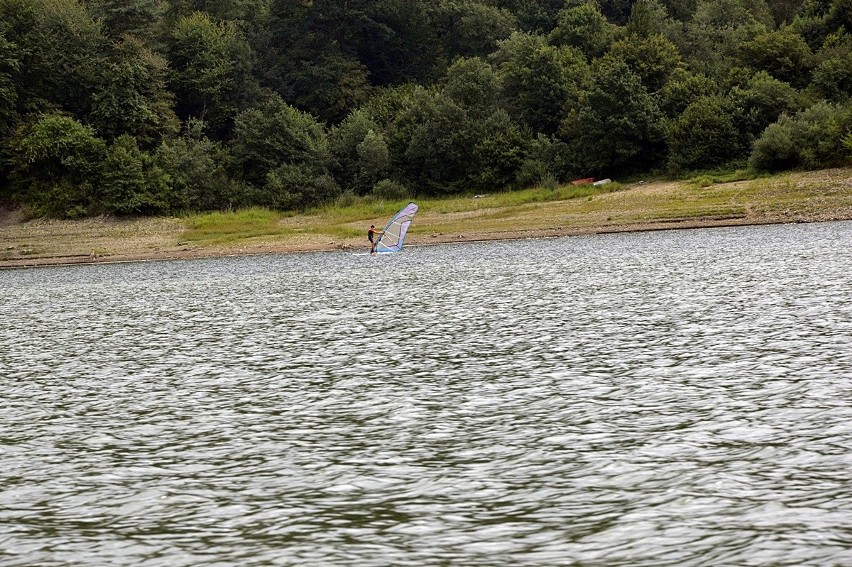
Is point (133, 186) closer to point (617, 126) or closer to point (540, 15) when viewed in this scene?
point (617, 126)

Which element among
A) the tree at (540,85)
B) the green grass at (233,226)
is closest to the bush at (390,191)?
the green grass at (233,226)

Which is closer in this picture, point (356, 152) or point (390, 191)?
point (390, 191)

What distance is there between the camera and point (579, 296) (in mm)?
30875

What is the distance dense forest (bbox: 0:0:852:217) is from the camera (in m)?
78.4

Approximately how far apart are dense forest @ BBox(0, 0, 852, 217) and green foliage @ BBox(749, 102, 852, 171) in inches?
5.6

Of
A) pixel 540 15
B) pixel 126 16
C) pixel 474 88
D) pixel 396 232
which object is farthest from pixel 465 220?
pixel 540 15

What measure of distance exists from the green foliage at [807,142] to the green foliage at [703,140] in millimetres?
3807

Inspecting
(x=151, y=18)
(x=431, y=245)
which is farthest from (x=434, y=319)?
(x=151, y=18)

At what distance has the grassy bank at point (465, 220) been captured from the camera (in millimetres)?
61125

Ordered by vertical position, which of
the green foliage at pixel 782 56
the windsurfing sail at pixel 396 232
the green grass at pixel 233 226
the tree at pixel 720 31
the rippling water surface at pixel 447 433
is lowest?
the rippling water surface at pixel 447 433

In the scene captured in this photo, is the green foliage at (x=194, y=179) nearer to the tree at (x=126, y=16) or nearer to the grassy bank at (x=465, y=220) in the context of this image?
the grassy bank at (x=465, y=220)

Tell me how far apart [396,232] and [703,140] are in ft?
91.0

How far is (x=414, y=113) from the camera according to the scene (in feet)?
304

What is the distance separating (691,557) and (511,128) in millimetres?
80742
